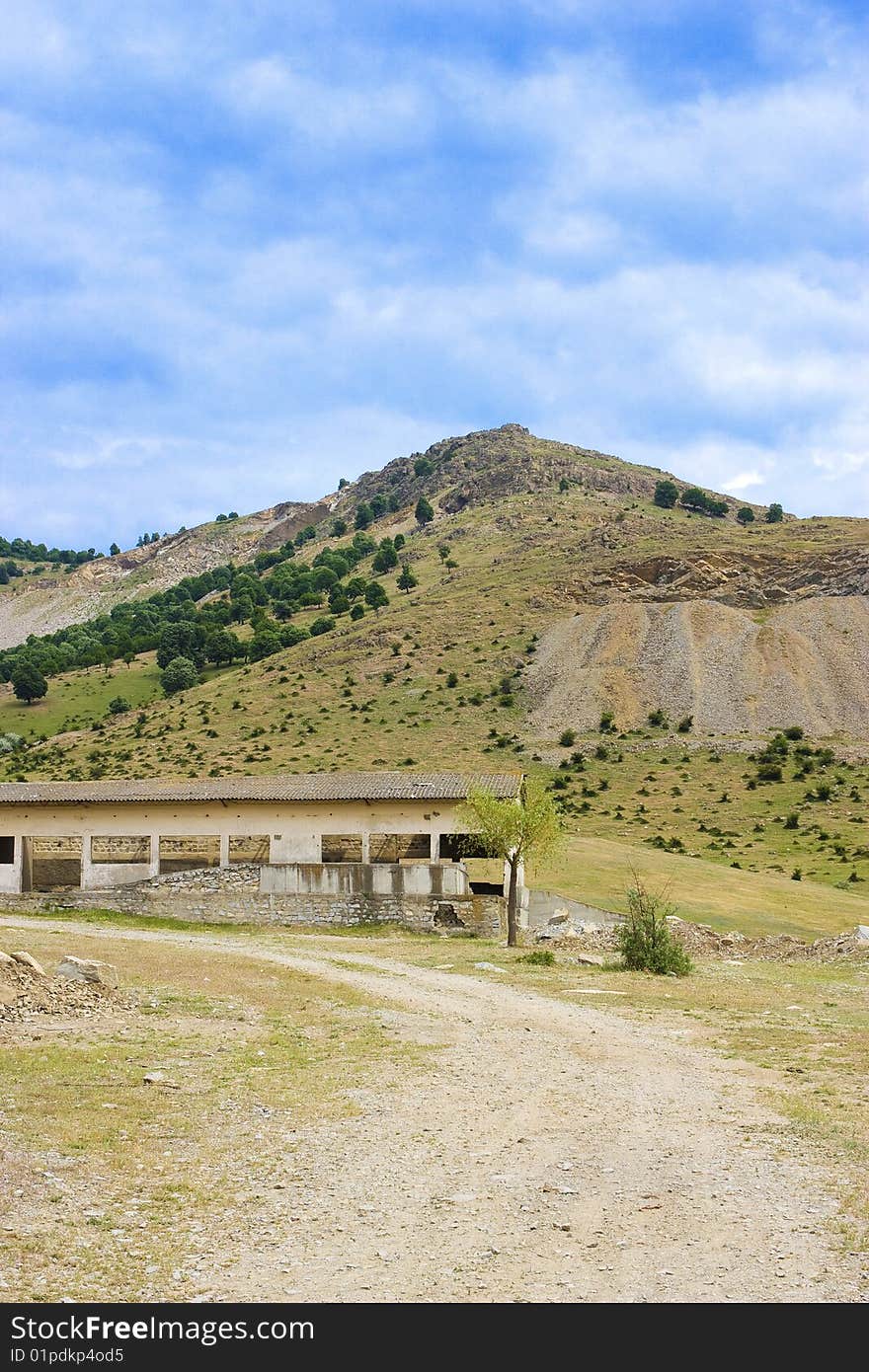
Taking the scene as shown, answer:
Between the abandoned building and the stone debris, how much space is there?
18577 mm

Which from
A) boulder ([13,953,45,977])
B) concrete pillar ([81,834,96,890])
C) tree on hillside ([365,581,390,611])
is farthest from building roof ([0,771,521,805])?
tree on hillside ([365,581,390,611])

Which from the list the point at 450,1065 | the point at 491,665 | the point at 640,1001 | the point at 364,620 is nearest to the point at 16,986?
the point at 450,1065

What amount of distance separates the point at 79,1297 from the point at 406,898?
30222mm

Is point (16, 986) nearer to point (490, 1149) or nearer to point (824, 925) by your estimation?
point (490, 1149)

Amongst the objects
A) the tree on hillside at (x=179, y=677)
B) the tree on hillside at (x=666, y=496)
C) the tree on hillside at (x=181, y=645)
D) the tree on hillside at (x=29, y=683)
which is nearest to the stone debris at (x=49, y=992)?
the tree on hillside at (x=179, y=677)

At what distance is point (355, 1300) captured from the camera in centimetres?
645

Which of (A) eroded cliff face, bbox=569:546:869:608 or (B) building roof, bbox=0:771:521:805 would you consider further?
(A) eroded cliff face, bbox=569:546:869:608

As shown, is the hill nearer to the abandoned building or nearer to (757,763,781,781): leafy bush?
(757,763,781,781): leafy bush

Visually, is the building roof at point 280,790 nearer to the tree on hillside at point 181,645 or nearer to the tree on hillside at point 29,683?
the tree on hillside at point 29,683

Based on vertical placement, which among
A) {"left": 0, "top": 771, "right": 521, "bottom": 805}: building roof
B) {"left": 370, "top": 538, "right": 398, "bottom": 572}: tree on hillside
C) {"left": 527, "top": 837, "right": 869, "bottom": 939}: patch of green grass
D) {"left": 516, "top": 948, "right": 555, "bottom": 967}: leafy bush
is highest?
{"left": 370, "top": 538, "right": 398, "bottom": 572}: tree on hillside

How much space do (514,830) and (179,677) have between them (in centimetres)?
10405

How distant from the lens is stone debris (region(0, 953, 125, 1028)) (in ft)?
52.7

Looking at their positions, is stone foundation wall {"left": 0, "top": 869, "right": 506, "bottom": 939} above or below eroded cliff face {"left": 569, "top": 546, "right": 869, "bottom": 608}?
below

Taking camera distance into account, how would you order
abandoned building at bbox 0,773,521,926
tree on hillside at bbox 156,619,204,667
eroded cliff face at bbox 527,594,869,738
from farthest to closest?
tree on hillside at bbox 156,619,204,667 → eroded cliff face at bbox 527,594,869,738 → abandoned building at bbox 0,773,521,926
